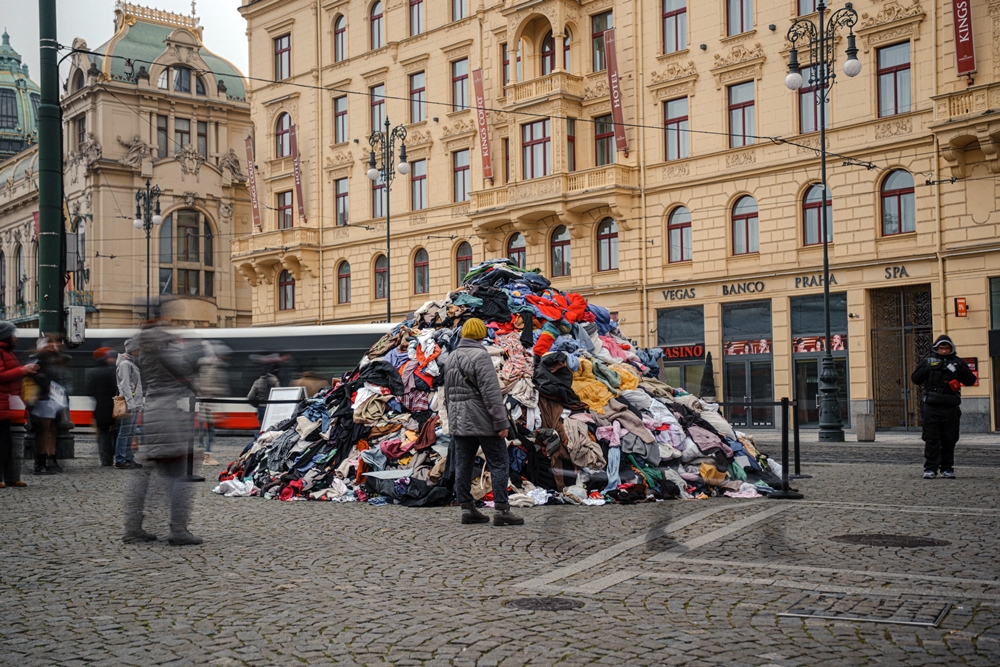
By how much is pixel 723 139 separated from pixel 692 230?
304 cm

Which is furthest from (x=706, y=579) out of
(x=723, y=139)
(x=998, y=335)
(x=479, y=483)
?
(x=723, y=139)

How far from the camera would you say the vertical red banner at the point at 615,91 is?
3466cm

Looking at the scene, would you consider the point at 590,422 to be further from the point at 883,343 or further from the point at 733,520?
the point at 883,343

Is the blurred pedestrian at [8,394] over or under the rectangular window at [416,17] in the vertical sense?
under

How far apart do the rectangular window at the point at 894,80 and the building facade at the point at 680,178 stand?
59 mm


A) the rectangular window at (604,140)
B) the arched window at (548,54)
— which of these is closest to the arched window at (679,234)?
the rectangular window at (604,140)

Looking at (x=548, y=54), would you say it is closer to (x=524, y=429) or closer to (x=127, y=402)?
(x=127, y=402)

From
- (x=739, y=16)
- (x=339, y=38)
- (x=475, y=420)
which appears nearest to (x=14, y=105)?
(x=339, y=38)

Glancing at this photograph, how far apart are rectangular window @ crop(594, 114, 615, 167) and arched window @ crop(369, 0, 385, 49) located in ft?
40.9

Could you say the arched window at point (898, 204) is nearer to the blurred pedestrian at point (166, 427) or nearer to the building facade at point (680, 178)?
the building facade at point (680, 178)

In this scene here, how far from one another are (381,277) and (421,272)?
2.44 meters

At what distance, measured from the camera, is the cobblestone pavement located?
5258 mm

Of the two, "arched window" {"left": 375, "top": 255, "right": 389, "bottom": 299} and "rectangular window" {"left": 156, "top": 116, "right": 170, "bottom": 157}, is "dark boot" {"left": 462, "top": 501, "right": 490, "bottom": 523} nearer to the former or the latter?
"arched window" {"left": 375, "top": 255, "right": 389, "bottom": 299}

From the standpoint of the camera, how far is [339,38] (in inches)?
1842
